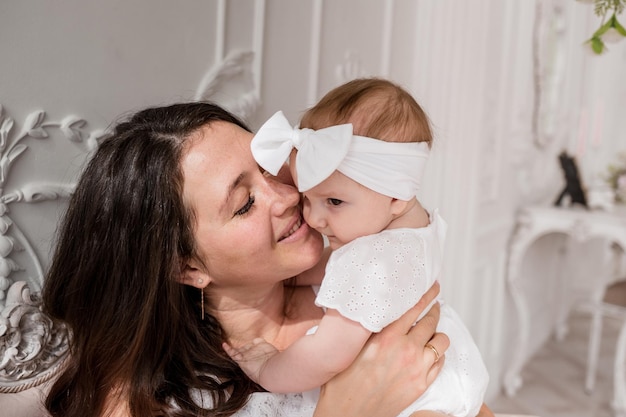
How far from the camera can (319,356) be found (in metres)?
1.19

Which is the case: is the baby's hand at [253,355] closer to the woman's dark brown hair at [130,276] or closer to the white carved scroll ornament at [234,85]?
the woman's dark brown hair at [130,276]

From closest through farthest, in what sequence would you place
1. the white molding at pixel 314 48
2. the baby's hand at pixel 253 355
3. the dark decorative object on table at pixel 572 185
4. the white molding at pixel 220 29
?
the baby's hand at pixel 253 355
the white molding at pixel 220 29
the white molding at pixel 314 48
the dark decorative object on table at pixel 572 185

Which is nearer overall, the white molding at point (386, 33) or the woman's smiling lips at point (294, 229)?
the woman's smiling lips at point (294, 229)

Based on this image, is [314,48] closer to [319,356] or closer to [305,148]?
[305,148]

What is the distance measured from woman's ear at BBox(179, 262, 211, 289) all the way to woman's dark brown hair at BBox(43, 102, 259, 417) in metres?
0.03

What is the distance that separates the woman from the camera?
1238mm

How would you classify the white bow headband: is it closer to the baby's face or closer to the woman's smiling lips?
the baby's face

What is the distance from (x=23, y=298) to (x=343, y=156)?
2.37 feet

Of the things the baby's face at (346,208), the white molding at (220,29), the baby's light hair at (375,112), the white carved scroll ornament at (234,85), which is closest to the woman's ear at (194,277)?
the baby's face at (346,208)

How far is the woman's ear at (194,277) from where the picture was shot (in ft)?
4.38

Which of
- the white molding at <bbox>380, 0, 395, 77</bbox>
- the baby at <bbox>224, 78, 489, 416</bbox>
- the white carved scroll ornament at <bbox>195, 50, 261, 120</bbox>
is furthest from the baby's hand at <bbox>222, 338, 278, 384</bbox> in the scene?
the white molding at <bbox>380, 0, 395, 77</bbox>

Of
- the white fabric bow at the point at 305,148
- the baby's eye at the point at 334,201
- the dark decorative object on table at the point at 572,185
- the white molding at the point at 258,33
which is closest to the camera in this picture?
the white fabric bow at the point at 305,148

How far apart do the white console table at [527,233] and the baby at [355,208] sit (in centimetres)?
261

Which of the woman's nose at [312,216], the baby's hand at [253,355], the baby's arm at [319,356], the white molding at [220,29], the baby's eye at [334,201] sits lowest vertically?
the baby's hand at [253,355]
